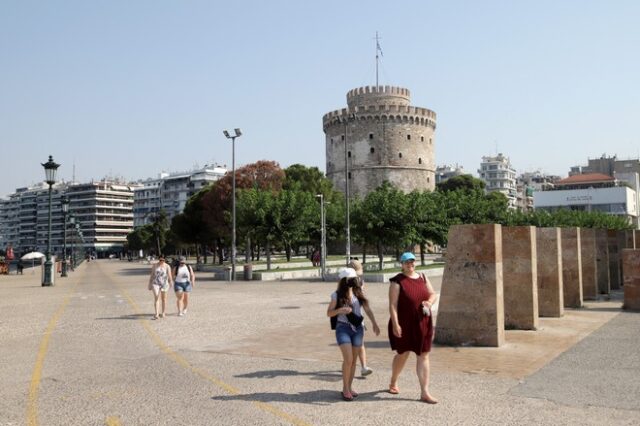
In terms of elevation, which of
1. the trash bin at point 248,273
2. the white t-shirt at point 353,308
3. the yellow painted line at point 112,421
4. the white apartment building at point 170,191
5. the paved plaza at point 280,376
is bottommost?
the yellow painted line at point 112,421

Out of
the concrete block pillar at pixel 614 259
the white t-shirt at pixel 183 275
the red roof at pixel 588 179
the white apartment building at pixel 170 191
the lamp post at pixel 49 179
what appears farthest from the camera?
the white apartment building at pixel 170 191

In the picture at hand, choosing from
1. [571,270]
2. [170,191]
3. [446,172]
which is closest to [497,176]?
[446,172]

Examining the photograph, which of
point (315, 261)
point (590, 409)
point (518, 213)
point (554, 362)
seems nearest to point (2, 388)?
point (590, 409)

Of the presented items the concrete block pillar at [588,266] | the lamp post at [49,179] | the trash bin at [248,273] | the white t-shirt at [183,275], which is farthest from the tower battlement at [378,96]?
the white t-shirt at [183,275]

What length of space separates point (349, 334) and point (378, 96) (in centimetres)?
6921

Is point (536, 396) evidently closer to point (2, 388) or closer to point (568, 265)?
point (2, 388)

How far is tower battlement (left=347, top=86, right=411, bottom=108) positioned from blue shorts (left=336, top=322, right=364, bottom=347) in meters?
68.6

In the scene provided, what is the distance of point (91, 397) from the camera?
258 inches

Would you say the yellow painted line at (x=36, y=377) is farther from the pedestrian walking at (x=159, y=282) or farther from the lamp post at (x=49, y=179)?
the lamp post at (x=49, y=179)

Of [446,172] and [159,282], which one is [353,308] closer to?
[159,282]

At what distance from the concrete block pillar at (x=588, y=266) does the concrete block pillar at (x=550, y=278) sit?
5071 mm

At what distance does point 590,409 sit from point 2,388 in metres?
6.75

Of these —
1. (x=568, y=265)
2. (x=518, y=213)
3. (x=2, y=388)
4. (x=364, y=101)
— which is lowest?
(x=2, y=388)

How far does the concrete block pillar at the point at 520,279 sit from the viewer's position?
1165 cm
